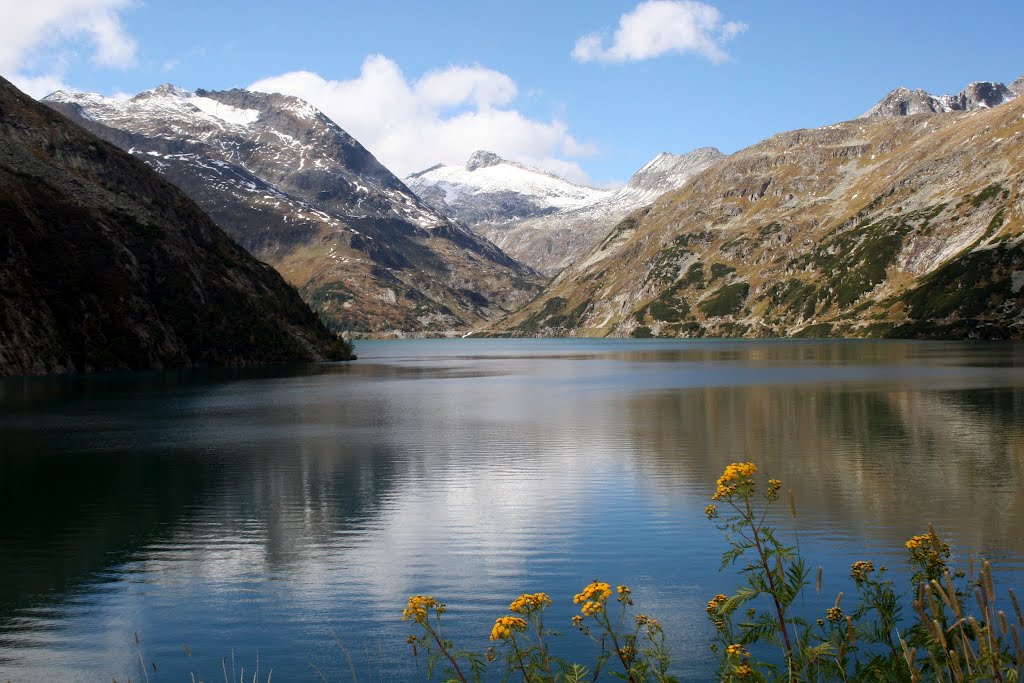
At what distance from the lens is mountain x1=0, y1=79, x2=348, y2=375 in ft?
490

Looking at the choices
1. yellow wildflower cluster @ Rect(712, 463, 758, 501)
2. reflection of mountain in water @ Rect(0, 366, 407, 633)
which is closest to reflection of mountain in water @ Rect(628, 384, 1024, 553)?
reflection of mountain in water @ Rect(0, 366, 407, 633)

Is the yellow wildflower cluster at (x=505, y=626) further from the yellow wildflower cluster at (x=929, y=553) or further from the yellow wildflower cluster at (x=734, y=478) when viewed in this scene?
the yellow wildflower cluster at (x=929, y=553)

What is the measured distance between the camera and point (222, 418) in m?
83.2

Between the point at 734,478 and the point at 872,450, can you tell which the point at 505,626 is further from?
the point at 872,450

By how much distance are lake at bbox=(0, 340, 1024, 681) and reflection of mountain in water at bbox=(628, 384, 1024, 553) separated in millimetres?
254

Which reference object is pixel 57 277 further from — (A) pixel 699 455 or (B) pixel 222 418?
(A) pixel 699 455

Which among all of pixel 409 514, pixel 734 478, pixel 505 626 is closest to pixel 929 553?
pixel 734 478

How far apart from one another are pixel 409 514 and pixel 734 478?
1157 inches

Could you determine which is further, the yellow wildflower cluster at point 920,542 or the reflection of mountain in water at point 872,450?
the reflection of mountain in water at point 872,450

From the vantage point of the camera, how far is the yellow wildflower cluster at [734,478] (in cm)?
1145

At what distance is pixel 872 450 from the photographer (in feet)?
181

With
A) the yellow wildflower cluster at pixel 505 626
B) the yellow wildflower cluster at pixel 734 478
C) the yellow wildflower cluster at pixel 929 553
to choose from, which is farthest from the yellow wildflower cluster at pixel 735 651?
the yellow wildflower cluster at pixel 929 553

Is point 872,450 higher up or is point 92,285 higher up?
point 92,285

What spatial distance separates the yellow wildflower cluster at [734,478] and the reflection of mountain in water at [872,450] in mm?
23189
